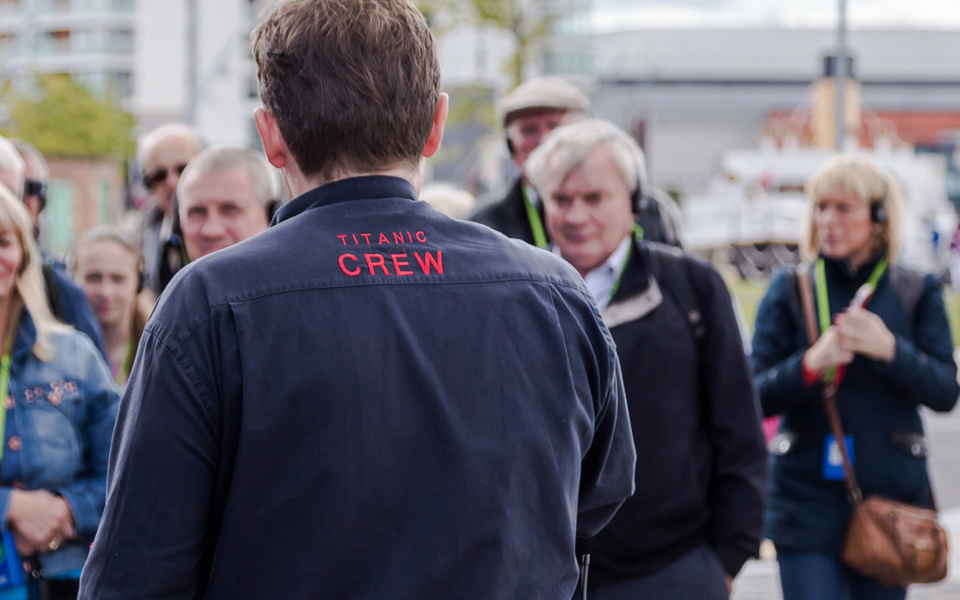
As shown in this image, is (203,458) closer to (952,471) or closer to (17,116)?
(952,471)

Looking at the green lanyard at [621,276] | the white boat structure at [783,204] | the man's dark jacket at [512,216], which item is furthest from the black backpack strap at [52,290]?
the white boat structure at [783,204]

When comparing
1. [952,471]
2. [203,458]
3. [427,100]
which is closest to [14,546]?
[203,458]

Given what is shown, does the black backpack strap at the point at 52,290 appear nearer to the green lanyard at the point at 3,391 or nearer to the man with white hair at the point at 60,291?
the man with white hair at the point at 60,291

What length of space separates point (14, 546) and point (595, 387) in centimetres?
189

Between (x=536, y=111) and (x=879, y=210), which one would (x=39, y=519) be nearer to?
(x=536, y=111)

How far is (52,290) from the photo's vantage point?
3.73 m

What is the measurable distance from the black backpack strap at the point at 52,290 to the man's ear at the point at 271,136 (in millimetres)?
2228

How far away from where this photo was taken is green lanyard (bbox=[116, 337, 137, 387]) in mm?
4285

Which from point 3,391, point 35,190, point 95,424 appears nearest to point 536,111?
point 35,190

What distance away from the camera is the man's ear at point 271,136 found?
1.71m

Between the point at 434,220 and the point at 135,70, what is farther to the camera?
the point at 135,70

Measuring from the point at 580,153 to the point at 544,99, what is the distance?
1763mm

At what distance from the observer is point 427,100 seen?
1.73m

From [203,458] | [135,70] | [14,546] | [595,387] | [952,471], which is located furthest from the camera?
[135,70]
